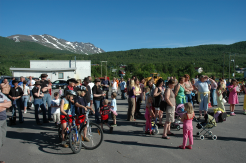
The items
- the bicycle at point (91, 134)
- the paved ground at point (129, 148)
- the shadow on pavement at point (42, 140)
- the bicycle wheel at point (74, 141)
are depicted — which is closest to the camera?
the paved ground at point (129, 148)

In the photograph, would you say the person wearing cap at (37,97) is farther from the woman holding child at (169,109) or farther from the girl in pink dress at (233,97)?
the girl in pink dress at (233,97)

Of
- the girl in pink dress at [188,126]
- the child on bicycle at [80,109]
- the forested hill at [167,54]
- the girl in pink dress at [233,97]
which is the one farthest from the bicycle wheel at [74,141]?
the forested hill at [167,54]

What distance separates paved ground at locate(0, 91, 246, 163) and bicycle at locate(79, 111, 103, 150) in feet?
0.54

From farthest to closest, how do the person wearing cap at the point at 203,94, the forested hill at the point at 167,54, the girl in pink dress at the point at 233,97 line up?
the forested hill at the point at 167,54 < the girl in pink dress at the point at 233,97 < the person wearing cap at the point at 203,94

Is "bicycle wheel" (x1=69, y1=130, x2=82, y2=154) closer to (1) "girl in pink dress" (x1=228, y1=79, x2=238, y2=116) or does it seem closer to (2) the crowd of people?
(2) the crowd of people

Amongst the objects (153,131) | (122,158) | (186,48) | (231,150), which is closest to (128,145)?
(122,158)

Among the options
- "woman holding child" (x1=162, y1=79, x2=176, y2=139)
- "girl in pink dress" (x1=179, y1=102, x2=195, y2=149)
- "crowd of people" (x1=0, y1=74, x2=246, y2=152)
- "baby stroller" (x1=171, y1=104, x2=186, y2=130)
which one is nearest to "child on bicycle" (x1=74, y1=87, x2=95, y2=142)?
"crowd of people" (x1=0, y1=74, x2=246, y2=152)

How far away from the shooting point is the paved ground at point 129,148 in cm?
456

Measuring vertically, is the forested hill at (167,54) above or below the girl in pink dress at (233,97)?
above

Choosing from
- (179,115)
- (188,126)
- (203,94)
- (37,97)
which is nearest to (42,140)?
(37,97)

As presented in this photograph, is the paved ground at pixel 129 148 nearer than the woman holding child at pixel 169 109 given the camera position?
Yes

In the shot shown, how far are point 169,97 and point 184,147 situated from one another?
1.47 m

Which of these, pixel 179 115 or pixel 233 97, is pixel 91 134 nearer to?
pixel 179 115

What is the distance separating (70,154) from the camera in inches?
190
